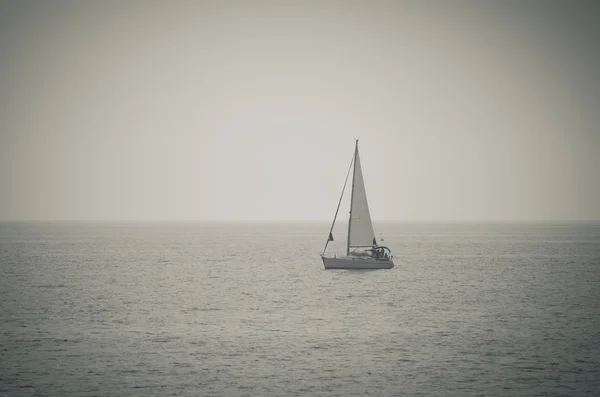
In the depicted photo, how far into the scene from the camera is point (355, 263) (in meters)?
80.1

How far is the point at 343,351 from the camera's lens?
37.4 metres

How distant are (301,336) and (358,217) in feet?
124

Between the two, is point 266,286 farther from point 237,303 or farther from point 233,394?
point 233,394

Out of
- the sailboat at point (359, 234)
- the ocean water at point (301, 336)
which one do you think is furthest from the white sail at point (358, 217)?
the ocean water at point (301, 336)

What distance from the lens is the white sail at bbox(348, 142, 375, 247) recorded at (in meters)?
77.5

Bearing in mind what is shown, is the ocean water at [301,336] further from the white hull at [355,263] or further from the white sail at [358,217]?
the white sail at [358,217]

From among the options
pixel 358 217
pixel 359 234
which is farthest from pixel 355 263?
pixel 358 217

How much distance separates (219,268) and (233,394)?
2603 inches

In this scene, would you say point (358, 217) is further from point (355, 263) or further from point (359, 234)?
point (355, 263)

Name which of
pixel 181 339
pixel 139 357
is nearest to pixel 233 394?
pixel 139 357

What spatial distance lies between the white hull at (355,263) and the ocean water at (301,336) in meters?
1.45

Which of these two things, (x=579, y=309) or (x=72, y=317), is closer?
(x=72, y=317)

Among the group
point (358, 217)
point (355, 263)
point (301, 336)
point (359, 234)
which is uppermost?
point (358, 217)

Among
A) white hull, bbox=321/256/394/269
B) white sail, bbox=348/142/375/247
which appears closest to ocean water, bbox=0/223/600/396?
white hull, bbox=321/256/394/269
